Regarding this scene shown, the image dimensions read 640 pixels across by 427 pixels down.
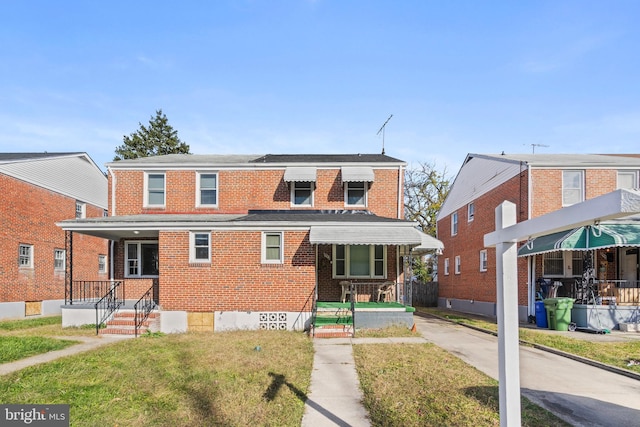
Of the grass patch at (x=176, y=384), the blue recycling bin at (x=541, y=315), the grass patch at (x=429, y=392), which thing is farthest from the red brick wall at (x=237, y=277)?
the blue recycling bin at (x=541, y=315)

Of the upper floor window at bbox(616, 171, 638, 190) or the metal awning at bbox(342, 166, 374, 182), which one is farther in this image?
the upper floor window at bbox(616, 171, 638, 190)

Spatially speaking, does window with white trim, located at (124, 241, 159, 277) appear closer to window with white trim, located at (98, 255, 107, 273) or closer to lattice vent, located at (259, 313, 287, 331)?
lattice vent, located at (259, 313, 287, 331)

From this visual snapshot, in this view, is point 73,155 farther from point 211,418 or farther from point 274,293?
point 211,418

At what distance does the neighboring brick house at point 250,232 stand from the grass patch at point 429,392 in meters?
4.42

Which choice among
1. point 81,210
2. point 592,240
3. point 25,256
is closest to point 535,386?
point 592,240

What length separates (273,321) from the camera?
13.4 m

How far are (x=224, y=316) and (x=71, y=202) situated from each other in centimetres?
1447

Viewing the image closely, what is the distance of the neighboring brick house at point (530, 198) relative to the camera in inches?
643

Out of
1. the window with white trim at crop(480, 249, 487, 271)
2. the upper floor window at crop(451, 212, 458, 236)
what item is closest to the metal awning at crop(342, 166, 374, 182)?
the window with white trim at crop(480, 249, 487, 271)

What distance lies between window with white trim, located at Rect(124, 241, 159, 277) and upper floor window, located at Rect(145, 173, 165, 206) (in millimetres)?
1726

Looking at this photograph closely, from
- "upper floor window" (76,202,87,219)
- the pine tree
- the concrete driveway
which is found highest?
the pine tree

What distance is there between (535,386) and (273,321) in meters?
8.08

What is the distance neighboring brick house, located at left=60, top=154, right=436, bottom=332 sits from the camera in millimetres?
13461

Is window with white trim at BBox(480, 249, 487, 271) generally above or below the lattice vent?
above
